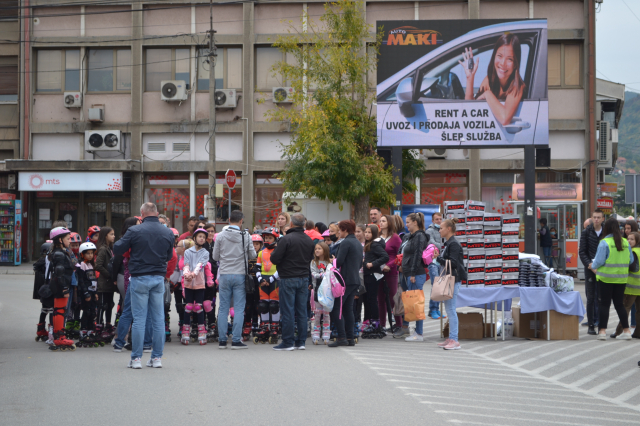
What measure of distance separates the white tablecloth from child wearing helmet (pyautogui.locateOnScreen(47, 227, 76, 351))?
606 cm

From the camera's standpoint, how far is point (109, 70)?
96.1ft

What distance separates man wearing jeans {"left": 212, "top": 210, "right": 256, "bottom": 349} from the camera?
10578mm

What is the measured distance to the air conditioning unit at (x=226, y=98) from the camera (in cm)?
2844

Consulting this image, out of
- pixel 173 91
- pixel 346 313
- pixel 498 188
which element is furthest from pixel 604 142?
pixel 346 313

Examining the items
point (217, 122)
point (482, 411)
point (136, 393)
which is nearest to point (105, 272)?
point (136, 393)

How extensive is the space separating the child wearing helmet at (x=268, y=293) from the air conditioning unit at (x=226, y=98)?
→ 17989mm

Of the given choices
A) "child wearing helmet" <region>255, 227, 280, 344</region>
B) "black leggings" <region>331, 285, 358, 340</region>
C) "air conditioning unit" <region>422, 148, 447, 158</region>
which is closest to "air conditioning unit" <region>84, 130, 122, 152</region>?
"air conditioning unit" <region>422, 148, 447, 158</region>

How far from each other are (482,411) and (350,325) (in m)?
4.46

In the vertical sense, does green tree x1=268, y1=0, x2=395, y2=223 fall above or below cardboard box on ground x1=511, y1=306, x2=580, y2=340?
above

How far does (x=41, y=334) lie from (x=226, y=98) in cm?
1855

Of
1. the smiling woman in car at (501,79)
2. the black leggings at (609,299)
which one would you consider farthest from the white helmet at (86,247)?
the smiling woman in car at (501,79)

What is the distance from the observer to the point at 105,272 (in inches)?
413

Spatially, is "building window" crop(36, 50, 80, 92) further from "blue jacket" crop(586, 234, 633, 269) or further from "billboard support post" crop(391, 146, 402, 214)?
"blue jacket" crop(586, 234, 633, 269)

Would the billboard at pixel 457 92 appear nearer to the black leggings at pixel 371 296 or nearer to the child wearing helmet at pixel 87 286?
the black leggings at pixel 371 296
